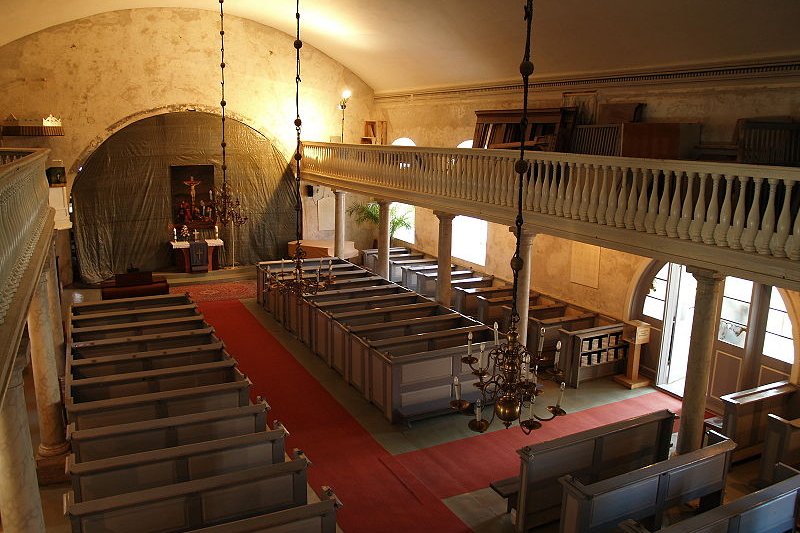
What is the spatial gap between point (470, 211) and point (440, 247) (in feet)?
7.15

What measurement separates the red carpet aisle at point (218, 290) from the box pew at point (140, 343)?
708 cm

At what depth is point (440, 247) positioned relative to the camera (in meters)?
15.1

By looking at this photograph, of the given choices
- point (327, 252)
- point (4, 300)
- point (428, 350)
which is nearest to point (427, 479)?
point (428, 350)

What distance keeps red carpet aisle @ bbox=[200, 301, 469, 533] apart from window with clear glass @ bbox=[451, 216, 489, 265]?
7.49 metres

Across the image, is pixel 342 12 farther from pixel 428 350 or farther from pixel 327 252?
pixel 428 350

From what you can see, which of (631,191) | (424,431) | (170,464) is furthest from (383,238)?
(170,464)

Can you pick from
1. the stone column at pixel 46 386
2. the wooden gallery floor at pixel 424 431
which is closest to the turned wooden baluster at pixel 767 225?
the wooden gallery floor at pixel 424 431

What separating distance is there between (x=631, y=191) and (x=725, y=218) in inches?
60.2

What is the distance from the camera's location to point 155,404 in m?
8.94

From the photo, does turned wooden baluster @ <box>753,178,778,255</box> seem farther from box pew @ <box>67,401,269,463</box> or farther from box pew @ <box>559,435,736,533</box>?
box pew @ <box>67,401,269,463</box>

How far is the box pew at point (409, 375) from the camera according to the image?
35.9 ft

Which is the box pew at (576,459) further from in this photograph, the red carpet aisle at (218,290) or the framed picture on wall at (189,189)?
the framed picture on wall at (189,189)

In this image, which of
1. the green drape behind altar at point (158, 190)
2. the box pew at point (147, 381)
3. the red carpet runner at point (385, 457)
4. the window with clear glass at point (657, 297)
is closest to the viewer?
the red carpet runner at point (385, 457)

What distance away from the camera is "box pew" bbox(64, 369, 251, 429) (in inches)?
335
